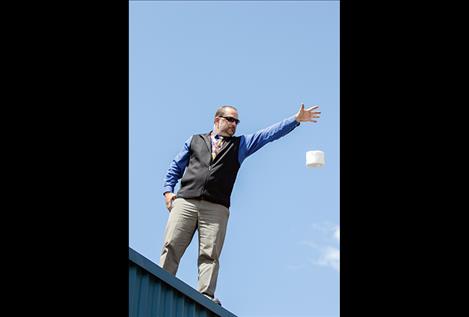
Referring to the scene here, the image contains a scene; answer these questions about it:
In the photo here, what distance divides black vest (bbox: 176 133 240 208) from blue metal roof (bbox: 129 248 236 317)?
1.31 metres

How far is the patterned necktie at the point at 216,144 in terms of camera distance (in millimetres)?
8117

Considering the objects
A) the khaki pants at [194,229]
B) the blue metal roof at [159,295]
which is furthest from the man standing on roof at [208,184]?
the blue metal roof at [159,295]

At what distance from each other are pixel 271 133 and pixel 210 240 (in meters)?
1.35

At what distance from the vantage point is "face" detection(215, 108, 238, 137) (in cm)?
827

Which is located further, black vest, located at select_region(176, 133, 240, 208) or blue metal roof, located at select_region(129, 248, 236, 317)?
black vest, located at select_region(176, 133, 240, 208)

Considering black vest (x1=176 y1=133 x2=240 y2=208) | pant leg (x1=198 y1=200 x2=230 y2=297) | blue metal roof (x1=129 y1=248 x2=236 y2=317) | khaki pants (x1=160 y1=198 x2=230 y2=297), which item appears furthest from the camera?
black vest (x1=176 y1=133 x2=240 y2=208)

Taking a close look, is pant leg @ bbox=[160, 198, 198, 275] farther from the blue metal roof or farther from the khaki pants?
the blue metal roof

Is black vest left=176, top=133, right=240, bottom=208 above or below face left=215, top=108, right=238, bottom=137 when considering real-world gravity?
below

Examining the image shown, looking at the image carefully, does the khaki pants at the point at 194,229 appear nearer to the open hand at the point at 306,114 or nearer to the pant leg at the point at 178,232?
the pant leg at the point at 178,232

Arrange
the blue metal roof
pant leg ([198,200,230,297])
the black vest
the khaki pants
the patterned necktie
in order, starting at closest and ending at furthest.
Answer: the blue metal roof
pant leg ([198,200,230,297])
the khaki pants
the black vest
the patterned necktie

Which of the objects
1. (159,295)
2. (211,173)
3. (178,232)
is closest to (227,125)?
(211,173)

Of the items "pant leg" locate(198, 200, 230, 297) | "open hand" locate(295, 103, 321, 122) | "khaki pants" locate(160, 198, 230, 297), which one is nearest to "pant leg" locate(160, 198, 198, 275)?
"khaki pants" locate(160, 198, 230, 297)

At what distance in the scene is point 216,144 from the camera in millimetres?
8219
